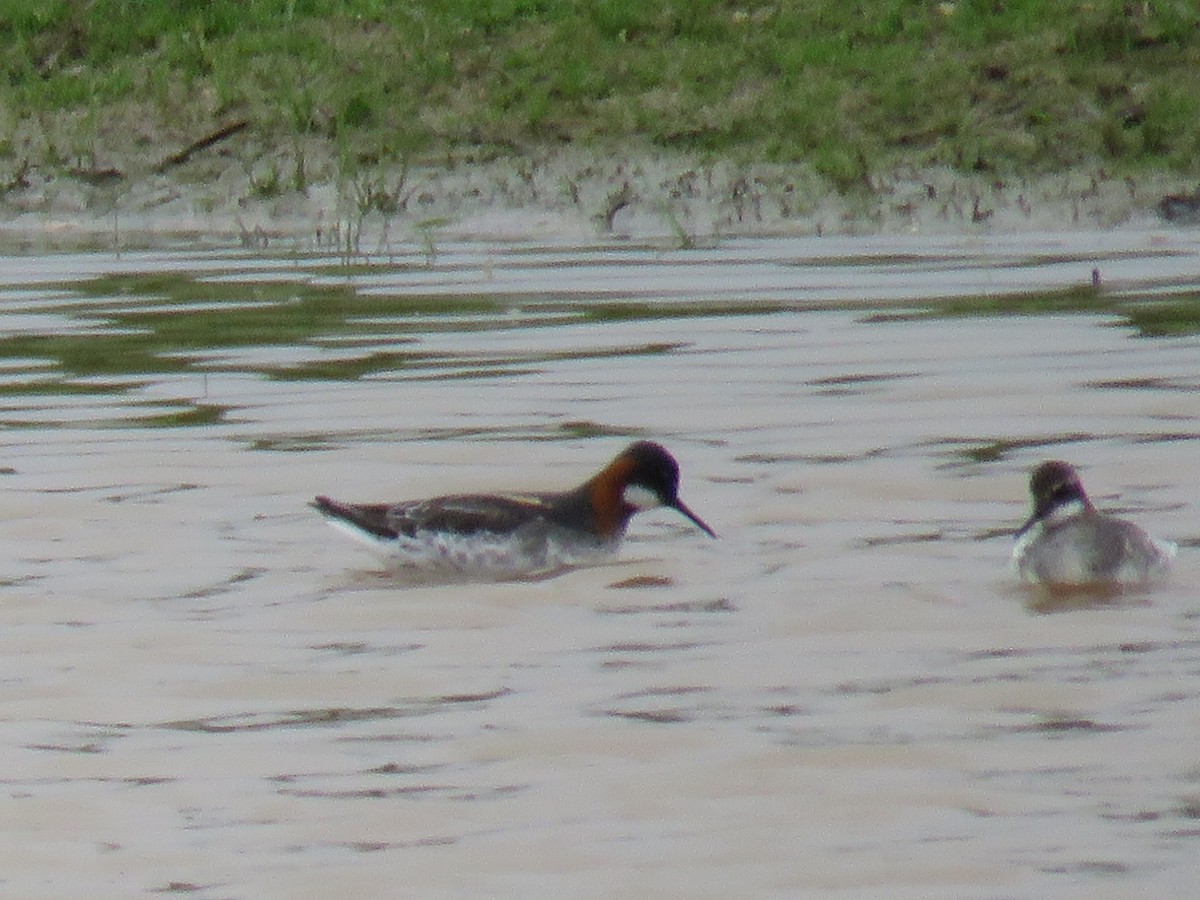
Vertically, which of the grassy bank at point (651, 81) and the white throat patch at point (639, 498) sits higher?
the grassy bank at point (651, 81)

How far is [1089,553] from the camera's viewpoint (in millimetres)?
8039

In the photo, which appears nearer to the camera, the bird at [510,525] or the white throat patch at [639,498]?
the bird at [510,525]

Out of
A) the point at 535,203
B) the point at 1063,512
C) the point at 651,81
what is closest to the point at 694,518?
the point at 1063,512

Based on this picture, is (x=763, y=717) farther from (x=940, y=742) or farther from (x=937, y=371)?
(x=937, y=371)

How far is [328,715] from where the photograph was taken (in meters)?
6.69

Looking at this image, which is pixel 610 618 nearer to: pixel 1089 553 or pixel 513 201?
pixel 1089 553

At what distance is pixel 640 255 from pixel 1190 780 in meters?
11.2

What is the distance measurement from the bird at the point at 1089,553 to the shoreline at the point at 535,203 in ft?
30.2

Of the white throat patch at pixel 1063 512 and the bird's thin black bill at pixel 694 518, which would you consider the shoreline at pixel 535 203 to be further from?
the white throat patch at pixel 1063 512

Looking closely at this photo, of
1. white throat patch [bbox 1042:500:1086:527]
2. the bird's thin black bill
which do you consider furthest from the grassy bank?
white throat patch [bbox 1042:500:1086:527]

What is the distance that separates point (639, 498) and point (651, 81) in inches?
403

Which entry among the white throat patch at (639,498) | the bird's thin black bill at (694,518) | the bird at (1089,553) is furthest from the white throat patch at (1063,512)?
the white throat patch at (639,498)

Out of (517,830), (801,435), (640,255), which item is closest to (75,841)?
(517,830)

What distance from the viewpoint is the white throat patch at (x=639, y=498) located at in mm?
8953
